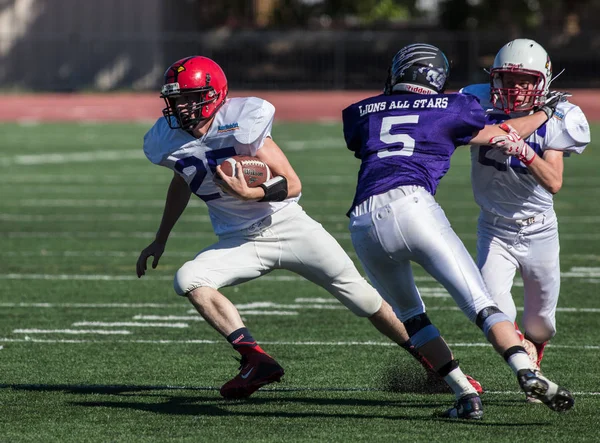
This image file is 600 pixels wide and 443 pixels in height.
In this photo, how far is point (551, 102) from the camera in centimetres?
559

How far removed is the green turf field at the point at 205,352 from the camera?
521 cm

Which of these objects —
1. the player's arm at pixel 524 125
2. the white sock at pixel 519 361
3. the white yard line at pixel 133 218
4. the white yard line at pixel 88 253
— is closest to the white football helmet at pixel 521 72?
the player's arm at pixel 524 125

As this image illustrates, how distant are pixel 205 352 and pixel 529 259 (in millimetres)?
2154

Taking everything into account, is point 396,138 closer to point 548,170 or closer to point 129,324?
point 548,170

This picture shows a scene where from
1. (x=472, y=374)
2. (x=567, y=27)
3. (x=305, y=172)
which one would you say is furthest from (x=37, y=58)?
(x=472, y=374)

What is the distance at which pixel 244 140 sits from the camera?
567cm

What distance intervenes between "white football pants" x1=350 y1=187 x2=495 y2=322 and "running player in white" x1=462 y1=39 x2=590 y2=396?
729 mm

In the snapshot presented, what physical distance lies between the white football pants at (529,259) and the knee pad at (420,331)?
584 millimetres

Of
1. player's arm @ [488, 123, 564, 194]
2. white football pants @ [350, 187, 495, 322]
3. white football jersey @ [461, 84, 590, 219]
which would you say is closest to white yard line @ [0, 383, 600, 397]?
white football pants @ [350, 187, 495, 322]

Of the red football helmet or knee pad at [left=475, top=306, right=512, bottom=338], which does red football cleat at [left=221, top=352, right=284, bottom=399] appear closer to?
knee pad at [left=475, top=306, right=512, bottom=338]

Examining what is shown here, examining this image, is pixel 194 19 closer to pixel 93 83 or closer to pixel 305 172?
pixel 93 83

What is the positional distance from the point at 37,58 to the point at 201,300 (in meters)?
36.3

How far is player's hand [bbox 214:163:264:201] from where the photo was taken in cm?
538

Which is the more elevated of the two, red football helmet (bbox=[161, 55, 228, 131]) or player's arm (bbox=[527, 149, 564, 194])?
red football helmet (bbox=[161, 55, 228, 131])
